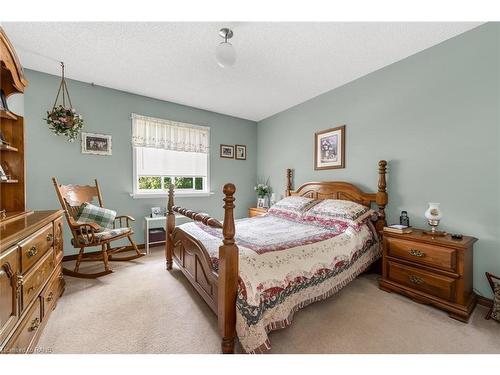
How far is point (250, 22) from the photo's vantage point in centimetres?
189

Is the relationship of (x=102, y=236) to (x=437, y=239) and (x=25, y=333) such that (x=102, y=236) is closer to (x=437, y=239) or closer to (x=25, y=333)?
(x=25, y=333)

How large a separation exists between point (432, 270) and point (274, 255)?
1525 mm

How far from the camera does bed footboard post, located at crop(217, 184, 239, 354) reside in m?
1.40

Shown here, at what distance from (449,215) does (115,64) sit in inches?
163

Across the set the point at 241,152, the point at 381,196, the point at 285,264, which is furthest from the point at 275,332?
the point at 241,152

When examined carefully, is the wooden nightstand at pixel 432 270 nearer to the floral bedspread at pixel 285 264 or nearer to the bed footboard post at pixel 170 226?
A: the floral bedspread at pixel 285 264

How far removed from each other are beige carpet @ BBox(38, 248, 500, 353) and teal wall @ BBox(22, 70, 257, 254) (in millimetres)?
1574

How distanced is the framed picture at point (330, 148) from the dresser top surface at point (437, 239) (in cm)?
131

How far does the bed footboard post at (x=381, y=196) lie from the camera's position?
103 inches

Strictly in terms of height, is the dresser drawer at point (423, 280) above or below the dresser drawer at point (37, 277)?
below

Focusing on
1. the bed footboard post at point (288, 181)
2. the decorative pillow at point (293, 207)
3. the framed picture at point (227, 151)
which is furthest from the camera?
the framed picture at point (227, 151)

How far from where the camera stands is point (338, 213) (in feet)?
8.52

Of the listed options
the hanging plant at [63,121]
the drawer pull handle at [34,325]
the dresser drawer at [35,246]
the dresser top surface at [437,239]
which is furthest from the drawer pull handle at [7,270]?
the dresser top surface at [437,239]
